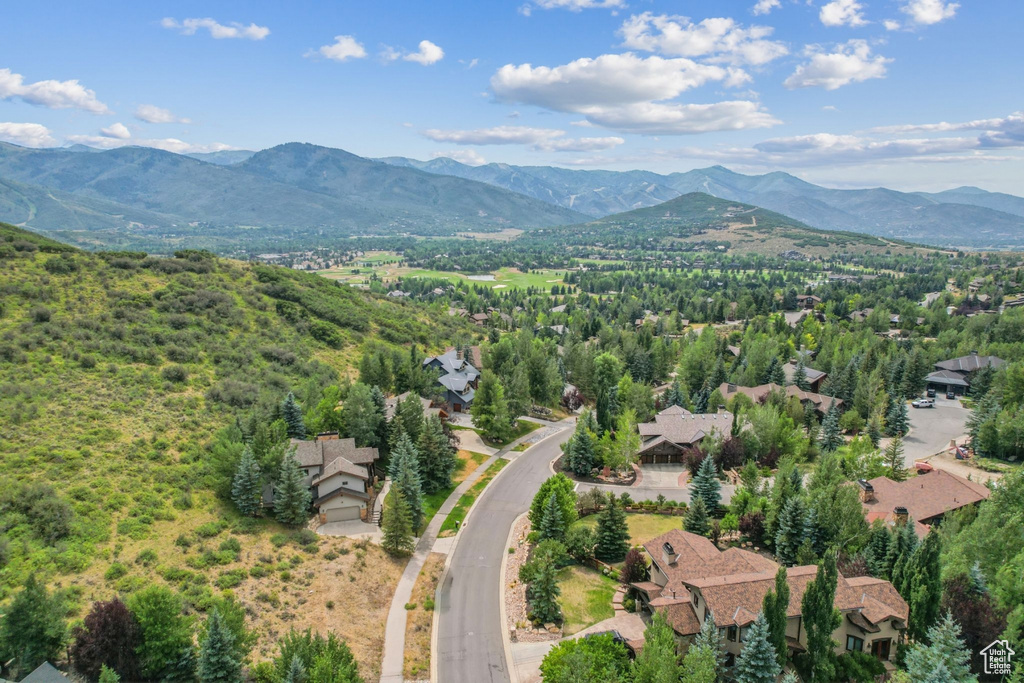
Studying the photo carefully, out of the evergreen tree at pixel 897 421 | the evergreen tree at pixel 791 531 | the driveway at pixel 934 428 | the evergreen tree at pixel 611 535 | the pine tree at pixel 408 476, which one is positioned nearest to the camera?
the evergreen tree at pixel 791 531

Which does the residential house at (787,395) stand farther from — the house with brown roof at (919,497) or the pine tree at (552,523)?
the pine tree at (552,523)

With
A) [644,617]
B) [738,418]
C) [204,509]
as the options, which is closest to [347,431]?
[204,509]

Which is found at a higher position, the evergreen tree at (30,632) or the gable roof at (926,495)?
the evergreen tree at (30,632)

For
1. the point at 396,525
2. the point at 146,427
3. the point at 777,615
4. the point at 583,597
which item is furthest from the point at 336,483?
the point at 777,615

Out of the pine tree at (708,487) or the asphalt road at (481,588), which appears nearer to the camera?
the asphalt road at (481,588)

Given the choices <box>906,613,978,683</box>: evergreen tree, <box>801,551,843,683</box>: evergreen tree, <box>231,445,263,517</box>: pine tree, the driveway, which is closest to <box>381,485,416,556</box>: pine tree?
<box>231,445,263,517</box>: pine tree

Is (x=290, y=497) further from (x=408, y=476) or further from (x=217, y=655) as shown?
(x=217, y=655)

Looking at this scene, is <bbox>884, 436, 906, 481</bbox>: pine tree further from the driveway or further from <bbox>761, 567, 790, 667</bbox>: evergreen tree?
<bbox>761, 567, 790, 667</bbox>: evergreen tree
